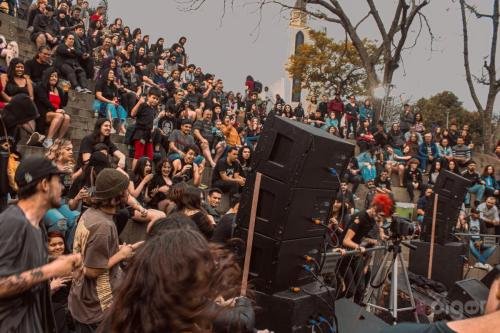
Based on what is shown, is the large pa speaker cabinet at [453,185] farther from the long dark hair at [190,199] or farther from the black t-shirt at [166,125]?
the long dark hair at [190,199]

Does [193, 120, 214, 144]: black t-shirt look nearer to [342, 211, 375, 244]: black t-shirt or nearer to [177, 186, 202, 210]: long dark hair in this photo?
[342, 211, 375, 244]: black t-shirt

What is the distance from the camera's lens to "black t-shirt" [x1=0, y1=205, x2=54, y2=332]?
2.80 metres

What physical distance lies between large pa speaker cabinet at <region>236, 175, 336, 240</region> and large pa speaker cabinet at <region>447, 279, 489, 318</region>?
8.10ft

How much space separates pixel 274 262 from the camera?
4.46m

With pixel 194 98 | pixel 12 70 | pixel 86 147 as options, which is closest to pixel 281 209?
pixel 86 147

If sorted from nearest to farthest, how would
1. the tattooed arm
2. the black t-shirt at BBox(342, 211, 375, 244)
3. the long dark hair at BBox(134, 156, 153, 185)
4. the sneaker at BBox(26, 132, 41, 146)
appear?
the tattooed arm, the black t-shirt at BBox(342, 211, 375, 244), the sneaker at BBox(26, 132, 41, 146), the long dark hair at BBox(134, 156, 153, 185)

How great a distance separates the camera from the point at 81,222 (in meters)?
3.80

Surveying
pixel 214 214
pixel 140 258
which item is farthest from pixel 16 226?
pixel 214 214

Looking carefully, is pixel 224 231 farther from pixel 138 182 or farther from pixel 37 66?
pixel 37 66

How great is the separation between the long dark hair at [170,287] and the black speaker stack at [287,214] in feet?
8.44

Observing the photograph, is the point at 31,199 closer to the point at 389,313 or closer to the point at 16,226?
the point at 16,226

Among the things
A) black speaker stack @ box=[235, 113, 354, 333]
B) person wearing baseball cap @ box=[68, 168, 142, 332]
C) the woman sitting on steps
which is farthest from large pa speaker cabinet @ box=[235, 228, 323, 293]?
the woman sitting on steps

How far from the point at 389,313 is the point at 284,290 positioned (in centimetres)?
256

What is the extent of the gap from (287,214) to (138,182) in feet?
16.4
